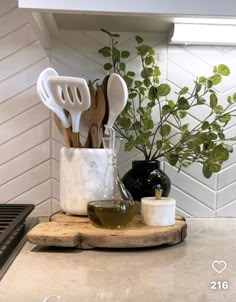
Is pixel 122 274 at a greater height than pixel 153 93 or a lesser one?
lesser

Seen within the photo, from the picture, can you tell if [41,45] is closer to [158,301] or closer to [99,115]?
[99,115]

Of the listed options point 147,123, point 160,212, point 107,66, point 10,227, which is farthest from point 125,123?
point 10,227

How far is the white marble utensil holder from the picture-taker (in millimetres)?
940

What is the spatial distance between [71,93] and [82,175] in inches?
7.7

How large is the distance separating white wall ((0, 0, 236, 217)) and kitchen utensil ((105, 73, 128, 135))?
19cm

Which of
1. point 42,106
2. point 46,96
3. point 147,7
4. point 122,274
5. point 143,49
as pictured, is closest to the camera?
point 122,274

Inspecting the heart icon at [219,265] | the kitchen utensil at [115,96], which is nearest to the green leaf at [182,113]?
the kitchen utensil at [115,96]

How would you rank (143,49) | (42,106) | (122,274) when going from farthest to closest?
(42,106), (143,49), (122,274)

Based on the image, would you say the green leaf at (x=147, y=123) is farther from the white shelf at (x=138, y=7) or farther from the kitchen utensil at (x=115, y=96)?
the white shelf at (x=138, y=7)

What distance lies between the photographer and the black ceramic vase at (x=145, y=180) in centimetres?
98

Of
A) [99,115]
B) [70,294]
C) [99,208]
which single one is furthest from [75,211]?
[70,294]

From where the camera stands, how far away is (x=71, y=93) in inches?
34.8

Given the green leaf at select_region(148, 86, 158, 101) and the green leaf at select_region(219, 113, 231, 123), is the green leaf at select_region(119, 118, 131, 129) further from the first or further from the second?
the green leaf at select_region(219, 113, 231, 123)

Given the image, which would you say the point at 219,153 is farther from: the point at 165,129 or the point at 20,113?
the point at 20,113
